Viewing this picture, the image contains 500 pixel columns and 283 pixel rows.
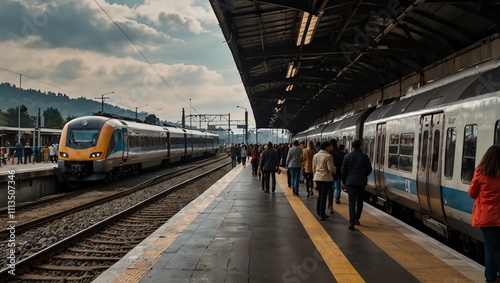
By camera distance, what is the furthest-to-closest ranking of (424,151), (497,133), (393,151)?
1. (393,151)
2. (424,151)
3. (497,133)

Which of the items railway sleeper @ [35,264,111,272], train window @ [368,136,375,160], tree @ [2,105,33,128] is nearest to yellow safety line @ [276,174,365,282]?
railway sleeper @ [35,264,111,272]

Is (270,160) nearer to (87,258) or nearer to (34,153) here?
(87,258)

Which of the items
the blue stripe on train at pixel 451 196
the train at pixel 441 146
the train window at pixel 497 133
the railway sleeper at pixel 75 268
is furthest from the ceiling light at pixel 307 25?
the railway sleeper at pixel 75 268

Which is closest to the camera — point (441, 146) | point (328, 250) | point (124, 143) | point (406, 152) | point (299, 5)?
point (328, 250)

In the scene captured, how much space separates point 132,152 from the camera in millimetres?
23938

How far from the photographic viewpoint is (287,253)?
6680 millimetres

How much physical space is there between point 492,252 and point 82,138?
703 inches

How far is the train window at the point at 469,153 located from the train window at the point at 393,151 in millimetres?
3695

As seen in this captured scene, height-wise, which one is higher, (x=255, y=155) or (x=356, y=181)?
(x=255, y=155)

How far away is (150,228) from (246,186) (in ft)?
25.3

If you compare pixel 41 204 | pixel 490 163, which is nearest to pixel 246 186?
Result: pixel 41 204

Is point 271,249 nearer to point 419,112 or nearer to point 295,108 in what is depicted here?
point 419,112

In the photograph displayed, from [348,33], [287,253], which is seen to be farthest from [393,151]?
[348,33]

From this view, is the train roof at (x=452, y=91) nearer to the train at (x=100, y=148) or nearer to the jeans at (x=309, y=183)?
the jeans at (x=309, y=183)
